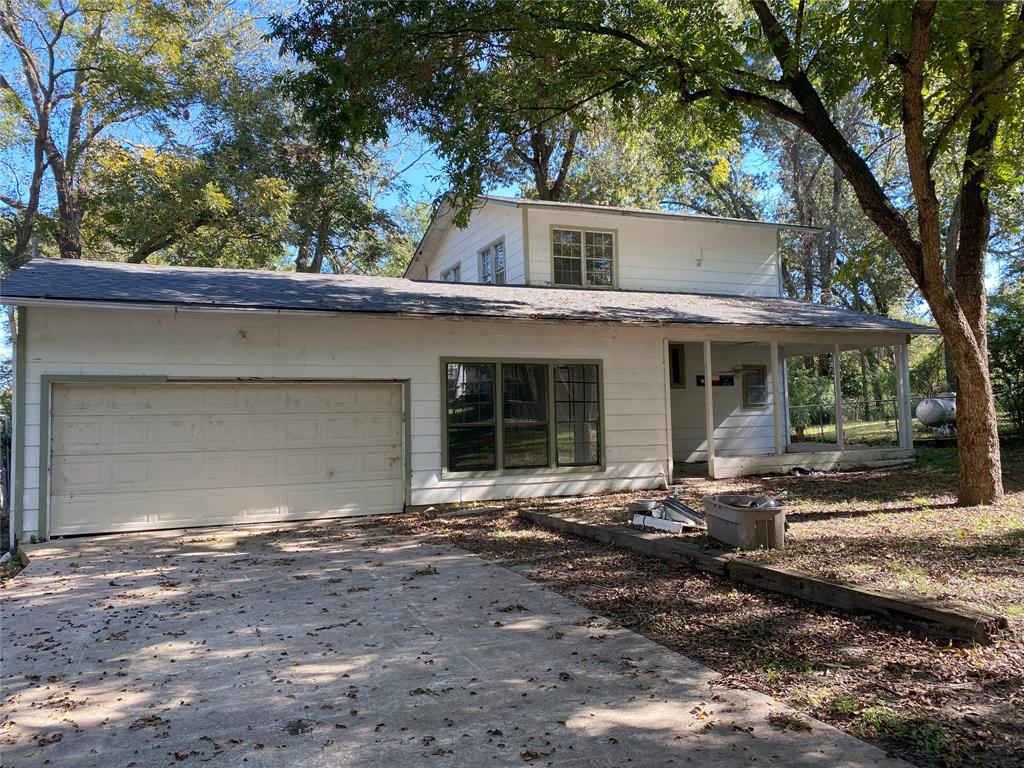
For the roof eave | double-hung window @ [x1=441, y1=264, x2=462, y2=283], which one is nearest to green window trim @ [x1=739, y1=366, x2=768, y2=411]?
the roof eave

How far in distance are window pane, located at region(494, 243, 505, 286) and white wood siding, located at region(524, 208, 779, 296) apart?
120 cm

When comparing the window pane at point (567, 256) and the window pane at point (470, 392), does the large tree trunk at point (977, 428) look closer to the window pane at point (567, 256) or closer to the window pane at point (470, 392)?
the window pane at point (470, 392)

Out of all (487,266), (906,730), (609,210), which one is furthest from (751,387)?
(906,730)

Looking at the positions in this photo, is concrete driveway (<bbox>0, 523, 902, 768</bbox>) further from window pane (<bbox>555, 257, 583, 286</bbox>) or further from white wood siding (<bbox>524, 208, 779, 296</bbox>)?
white wood siding (<bbox>524, 208, 779, 296</bbox>)

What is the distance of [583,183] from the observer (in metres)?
25.0

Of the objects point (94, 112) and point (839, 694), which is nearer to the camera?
point (839, 694)

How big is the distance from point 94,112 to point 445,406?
16.8 meters

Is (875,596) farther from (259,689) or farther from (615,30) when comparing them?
(615,30)

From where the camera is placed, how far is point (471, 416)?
11453 millimetres

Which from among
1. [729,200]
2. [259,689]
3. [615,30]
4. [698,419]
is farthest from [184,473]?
[729,200]

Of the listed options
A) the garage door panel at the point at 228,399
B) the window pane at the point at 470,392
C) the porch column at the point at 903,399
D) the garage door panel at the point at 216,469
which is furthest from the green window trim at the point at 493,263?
the porch column at the point at 903,399

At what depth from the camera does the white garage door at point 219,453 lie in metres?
9.27

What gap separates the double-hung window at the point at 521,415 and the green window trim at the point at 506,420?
0.02 meters

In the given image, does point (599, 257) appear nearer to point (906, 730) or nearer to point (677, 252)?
point (677, 252)
